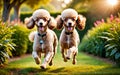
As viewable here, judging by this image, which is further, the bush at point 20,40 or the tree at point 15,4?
the tree at point 15,4

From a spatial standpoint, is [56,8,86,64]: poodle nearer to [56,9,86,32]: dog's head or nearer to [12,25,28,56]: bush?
[56,9,86,32]: dog's head

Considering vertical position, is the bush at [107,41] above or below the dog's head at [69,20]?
below

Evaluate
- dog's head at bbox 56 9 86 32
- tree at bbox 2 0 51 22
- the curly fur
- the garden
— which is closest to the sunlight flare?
tree at bbox 2 0 51 22

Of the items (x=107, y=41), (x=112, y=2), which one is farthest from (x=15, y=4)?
(x=107, y=41)

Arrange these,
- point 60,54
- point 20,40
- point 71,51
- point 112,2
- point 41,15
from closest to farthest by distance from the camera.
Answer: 1. point 41,15
2. point 71,51
3. point 20,40
4. point 60,54
5. point 112,2

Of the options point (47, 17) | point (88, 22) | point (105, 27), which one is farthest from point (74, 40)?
point (88, 22)

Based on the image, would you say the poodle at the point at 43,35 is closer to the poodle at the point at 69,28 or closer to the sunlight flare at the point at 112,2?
the poodle at the point at 69,28

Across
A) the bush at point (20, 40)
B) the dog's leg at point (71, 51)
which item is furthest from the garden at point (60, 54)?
the dog's leg at point (71, 51)

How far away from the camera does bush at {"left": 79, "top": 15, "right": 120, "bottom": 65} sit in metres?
11.0

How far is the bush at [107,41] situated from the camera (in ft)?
36.1

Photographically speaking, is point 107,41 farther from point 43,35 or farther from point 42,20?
point 42,20

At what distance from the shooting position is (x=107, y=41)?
41.4 ft

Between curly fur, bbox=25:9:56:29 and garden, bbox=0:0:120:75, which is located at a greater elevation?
curly fur, bbox=25:9:56:29

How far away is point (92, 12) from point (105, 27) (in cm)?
1981
